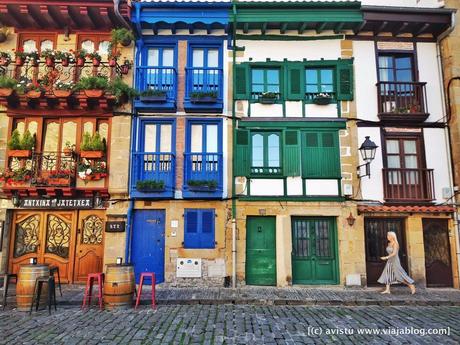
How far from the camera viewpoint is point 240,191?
11492 millimetres

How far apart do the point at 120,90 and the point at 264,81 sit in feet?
16.8

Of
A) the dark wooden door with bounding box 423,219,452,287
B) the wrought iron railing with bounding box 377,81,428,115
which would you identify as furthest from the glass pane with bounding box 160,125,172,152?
the dark wooden door with bounding box 423,219,452,287

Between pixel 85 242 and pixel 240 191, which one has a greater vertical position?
pixel 240 191

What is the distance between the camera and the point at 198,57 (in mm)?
12375

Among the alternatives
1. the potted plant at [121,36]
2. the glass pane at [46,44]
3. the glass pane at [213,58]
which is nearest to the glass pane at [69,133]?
the glass pane at [46,44]

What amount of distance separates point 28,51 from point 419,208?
1488 cm

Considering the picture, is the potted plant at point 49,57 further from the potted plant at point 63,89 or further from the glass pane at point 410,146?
the glass pane at point 410,146

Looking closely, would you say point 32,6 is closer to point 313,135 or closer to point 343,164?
point 313,135

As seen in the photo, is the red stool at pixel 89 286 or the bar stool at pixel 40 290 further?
the red stool at pixel 89 286

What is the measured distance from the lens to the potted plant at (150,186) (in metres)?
10.9

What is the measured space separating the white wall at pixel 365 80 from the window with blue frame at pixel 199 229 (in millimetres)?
6473

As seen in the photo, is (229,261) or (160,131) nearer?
(229,261)

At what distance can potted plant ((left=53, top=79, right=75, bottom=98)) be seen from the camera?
11000 mm

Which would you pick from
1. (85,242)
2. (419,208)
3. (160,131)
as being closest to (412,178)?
(419,208)
